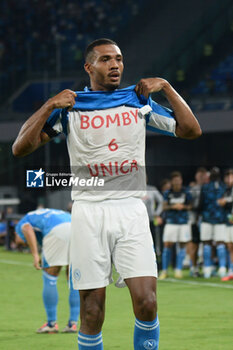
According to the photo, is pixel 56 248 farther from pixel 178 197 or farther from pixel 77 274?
pixel 178 197

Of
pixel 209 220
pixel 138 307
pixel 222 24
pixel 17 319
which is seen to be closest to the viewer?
pixel 138 307

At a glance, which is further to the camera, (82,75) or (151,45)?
(151,45)

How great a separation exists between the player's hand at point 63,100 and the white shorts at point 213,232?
886 centimetres

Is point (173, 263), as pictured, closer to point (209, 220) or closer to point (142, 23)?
point (209, 220)

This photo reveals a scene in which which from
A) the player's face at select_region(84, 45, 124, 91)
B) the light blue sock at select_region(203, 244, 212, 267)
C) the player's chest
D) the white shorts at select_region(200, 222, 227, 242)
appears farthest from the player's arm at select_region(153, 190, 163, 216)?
the player's face at select_region(84, 45, 124, 91)

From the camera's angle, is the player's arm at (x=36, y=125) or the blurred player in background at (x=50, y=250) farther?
the blurred player in background at (x=50, y=250)

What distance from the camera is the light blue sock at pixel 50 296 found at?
24.7ft

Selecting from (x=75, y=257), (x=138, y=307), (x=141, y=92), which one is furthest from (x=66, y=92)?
(x=138, y=307)

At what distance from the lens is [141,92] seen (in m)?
4.36

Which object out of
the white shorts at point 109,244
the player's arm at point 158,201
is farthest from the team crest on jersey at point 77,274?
the player's arm at point 158,201

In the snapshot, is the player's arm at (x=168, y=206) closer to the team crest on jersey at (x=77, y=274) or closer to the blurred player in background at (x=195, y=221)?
the blurred player in background at (x=195, y=221)

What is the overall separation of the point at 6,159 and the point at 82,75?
4.02 m

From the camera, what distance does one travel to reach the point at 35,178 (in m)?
5.75

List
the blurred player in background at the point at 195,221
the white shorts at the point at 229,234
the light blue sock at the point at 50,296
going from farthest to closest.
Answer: the blurred player in background at the point at 195,221, the white shorts at the point at 229,234, the light blue sock at the point at 50,296
